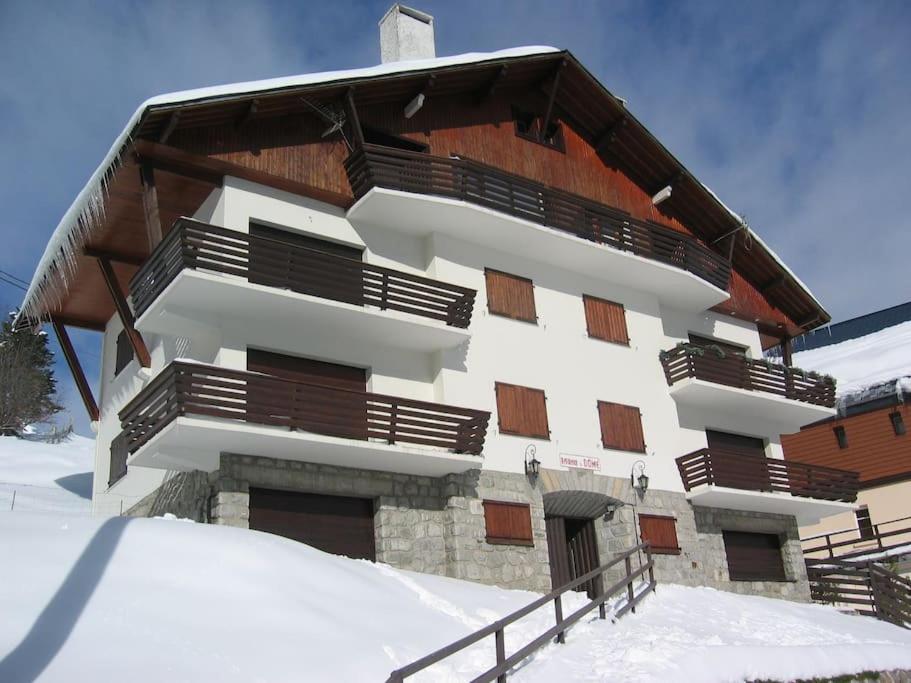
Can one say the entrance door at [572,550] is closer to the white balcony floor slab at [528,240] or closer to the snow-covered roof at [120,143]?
the white balcony floor slab at [528,240]

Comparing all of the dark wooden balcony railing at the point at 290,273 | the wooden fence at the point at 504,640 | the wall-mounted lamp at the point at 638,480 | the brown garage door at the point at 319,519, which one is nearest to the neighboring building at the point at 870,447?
the wall-mounted lamp at the point at 638,480

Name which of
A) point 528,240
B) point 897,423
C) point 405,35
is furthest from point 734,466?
point 897,423

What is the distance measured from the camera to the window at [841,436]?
3931 cm

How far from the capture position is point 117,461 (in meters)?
23.5

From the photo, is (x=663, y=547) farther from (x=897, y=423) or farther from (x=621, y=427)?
(x=897, y=423)

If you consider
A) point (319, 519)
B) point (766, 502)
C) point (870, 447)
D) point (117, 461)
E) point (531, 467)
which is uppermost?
point (870, 447)

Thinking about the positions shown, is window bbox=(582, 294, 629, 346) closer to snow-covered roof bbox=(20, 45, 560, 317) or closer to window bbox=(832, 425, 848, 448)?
snow-covered roof bbox=(20, 45, 560, 317)

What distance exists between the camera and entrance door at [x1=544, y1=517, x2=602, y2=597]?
22500mm

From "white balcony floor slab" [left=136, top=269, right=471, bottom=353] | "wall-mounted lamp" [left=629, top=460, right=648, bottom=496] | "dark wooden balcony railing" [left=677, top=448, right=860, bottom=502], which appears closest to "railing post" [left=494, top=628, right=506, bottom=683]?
"white balcony floor slab" [left=136, top=269, right=471, bottom=353]

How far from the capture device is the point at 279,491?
734 inches

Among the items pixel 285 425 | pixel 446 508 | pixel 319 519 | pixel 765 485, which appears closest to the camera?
pixel 285 425

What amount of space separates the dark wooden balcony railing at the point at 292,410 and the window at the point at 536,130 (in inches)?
343

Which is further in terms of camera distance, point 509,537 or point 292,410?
point 509,537

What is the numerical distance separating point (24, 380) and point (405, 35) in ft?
89.8
